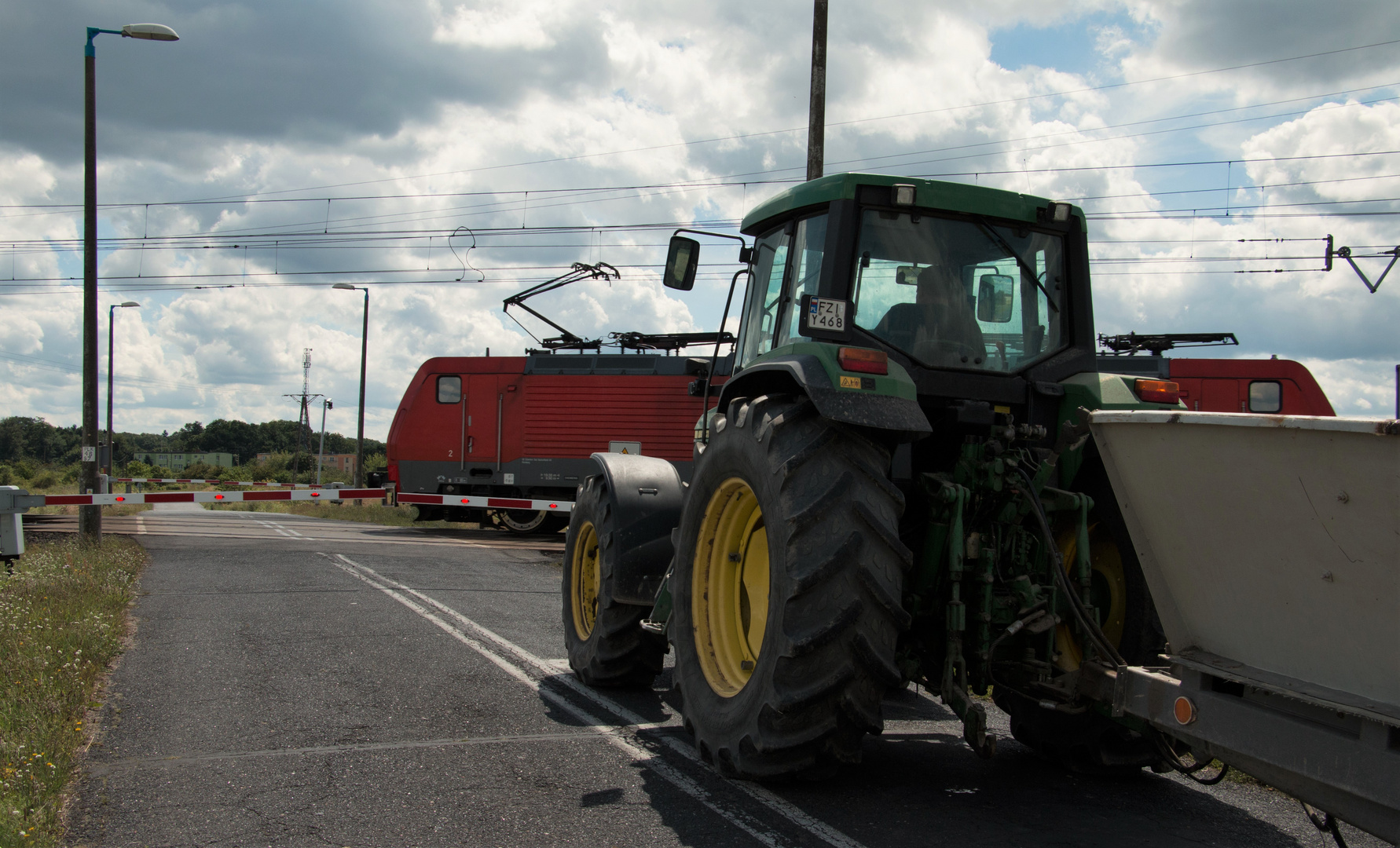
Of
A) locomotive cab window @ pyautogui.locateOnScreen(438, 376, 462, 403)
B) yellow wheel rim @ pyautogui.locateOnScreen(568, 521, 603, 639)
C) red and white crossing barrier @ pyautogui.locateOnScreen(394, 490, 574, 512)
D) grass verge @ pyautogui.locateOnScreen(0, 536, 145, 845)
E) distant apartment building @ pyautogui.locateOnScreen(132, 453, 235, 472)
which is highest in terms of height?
locomotive cab window @ pyautogui.locateOnScreen(438, 376, 462, 403)

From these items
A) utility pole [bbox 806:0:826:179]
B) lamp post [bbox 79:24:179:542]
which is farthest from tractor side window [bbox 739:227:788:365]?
lamp post [bbox 79:24:179:542]

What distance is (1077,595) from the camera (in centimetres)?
394

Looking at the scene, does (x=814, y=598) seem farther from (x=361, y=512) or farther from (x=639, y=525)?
(x=361, y=512)

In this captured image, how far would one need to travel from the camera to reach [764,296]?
5172 millimetres

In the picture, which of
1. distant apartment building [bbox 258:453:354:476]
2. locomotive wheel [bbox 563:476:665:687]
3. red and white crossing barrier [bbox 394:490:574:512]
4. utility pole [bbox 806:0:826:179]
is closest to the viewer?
locomotive wheel [bbox 563:476:665:687]

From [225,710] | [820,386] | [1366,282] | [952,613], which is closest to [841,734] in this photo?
[952,613]

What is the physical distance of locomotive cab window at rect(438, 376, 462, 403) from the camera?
19.5 meters

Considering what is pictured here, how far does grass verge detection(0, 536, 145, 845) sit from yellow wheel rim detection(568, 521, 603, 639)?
271 cm

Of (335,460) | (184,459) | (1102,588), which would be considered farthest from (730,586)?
(184,459)

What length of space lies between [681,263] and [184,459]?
3905 inches

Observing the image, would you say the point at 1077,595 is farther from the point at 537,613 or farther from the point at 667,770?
the point at 537,613

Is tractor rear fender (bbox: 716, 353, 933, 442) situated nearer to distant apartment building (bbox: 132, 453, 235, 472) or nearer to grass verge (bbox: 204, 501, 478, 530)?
grass verge (bbox: 204, 501, 478, 530)

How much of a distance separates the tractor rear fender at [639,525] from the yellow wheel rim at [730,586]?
891 mm

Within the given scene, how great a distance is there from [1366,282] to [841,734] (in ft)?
48.6
